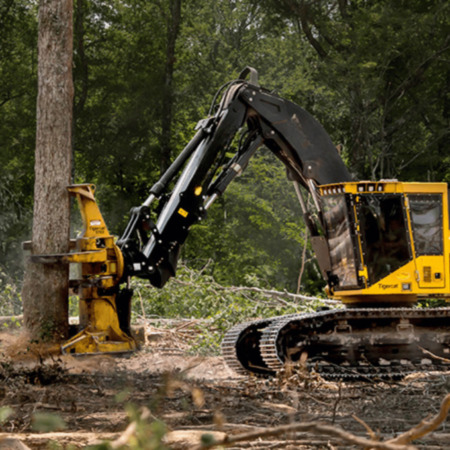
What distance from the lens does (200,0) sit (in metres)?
31.4

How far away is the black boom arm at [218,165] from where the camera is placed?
9219 millimetres

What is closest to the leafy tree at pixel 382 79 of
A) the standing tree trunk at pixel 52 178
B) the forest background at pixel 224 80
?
the forest background at pixel 224 80

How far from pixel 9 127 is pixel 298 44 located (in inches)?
404

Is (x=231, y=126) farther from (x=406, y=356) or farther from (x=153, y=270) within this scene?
(x=406, y=356)

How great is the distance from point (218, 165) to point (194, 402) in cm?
393

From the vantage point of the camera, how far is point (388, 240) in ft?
30.0

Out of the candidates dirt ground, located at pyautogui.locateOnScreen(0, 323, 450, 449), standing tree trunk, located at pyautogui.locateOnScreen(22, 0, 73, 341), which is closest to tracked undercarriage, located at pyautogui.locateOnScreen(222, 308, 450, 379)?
dirt ground, located at pyautogui.locateOnScreen(0, 323, 450, 449)

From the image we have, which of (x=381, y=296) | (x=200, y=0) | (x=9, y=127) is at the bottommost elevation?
(x=381, y=296)

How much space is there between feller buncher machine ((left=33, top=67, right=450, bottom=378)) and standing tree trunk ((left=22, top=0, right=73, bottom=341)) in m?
0.73

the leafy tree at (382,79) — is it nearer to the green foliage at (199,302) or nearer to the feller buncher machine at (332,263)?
the green foliage at (199,302)

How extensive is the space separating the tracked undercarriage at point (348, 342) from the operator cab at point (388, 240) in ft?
0.99

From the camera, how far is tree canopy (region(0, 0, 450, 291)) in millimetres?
23625

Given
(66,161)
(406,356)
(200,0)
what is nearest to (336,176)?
(406,356)

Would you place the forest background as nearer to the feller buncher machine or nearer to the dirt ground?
the feller buncher machine
